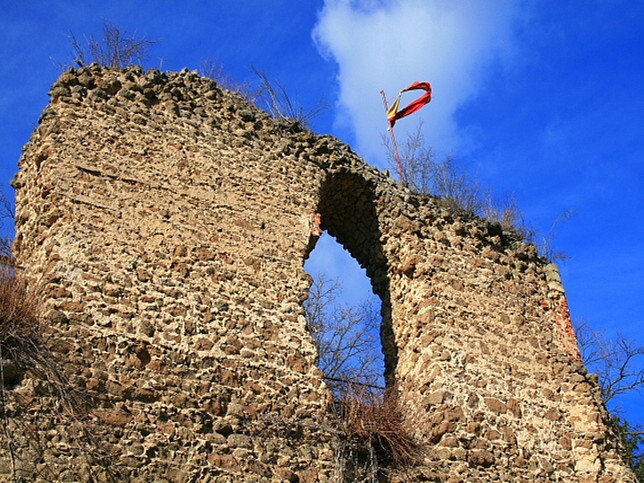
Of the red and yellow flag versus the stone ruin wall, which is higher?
the red and yellow flag

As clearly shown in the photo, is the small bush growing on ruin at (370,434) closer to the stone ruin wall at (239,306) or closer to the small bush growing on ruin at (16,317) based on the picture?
the stone ruin wall at (239,306)

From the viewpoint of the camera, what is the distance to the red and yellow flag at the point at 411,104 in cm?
1124

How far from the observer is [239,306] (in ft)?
21.4

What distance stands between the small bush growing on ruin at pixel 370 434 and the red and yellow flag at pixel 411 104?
5.72 meters

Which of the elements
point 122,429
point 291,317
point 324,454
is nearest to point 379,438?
point 324,454

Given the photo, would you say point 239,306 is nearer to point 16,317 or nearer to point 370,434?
point 370,434

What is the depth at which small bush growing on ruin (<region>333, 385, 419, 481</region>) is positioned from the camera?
20.6 ft

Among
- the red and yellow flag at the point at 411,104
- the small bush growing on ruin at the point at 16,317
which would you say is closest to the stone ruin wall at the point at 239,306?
the small bush growing on ruin at the point at 16,317

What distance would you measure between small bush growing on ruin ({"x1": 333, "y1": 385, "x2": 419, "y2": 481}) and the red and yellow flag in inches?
225

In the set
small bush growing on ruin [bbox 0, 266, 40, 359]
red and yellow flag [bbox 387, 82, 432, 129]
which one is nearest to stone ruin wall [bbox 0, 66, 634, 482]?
small bush growing on ruin [bbox 0, 266, 40, 359]

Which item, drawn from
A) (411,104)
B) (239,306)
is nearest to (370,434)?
(239,306)

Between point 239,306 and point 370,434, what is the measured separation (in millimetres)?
1649

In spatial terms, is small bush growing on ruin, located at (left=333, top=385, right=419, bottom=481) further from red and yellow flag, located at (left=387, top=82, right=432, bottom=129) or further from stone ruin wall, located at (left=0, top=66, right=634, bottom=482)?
red and yellow flag, located at (left=387, top=82, right=432, bottom=129)

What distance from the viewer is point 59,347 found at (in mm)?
5379
